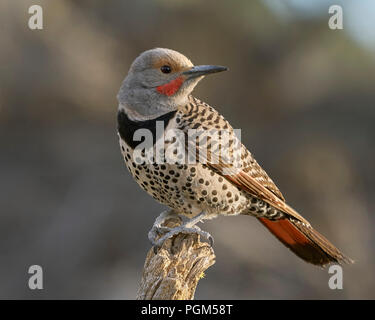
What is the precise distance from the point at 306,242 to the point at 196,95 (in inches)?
176

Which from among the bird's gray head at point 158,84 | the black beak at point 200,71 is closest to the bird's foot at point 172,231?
the bird's gray head at point 158,84

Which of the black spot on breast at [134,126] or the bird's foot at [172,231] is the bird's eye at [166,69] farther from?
the bird's foot at [172,231]

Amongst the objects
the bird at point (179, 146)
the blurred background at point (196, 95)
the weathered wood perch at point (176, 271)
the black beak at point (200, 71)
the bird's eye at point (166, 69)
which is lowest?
the weathered wood perch at point (176, 271)

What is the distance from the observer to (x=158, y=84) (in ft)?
13.6

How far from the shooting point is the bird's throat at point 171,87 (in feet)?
13.6

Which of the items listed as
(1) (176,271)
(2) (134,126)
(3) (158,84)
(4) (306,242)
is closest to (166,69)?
(3) (158,84)

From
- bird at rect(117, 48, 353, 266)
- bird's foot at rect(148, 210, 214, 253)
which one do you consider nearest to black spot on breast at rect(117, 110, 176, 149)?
bird at rect(117, 48, 353, 266)

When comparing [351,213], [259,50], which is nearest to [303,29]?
[259,50]

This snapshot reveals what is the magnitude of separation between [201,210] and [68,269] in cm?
402

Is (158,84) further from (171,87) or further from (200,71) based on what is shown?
(200,71)

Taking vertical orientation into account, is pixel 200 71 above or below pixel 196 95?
below

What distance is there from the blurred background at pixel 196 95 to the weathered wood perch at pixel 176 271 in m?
3.28

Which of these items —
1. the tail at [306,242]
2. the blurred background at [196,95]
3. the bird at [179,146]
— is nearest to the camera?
the bird at [179,146]

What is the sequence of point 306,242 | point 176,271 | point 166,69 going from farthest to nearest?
point 306,242
point 166,69
point 176,271
